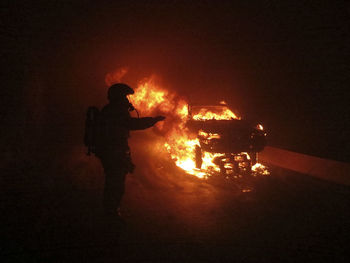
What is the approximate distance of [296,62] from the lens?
49.3 ft

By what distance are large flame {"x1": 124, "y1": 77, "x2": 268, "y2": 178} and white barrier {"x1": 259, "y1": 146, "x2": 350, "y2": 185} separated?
111 cm

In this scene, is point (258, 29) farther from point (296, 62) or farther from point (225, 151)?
point (225, 151)

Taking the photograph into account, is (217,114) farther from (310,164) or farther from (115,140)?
(115,140)

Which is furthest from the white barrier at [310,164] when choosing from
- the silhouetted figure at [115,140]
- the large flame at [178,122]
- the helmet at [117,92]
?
the helmet at [117,92]

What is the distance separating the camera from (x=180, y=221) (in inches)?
172

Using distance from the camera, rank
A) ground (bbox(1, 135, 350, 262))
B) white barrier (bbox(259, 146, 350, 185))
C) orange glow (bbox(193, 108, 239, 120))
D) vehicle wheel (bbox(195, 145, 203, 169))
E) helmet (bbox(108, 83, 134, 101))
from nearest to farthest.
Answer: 1. ground (bbox(1, 135, 350, 262))
2. helmet (bbox(108, 83, 134, 101))
3. white barrier (bbox(259, 146, 350, 185))
4. vehicle wheel (bbox(195, 145, 203, 169))
5. orange glow (bbox(193, 108, 239, 120))

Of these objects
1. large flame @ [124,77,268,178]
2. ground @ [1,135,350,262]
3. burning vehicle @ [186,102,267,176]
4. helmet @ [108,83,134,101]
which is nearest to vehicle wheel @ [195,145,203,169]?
burning vehicle @ [186,102,267,176]

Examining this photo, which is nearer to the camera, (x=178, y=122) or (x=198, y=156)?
(x=198, y=156)

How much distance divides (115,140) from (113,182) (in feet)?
2.20

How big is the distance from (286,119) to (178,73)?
823 cm

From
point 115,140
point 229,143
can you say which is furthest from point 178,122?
point 115,140

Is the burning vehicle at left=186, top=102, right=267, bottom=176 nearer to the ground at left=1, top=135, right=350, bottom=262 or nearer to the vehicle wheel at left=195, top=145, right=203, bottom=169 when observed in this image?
the vehicle wheel at left=195, top=145, right=203, bottom=169

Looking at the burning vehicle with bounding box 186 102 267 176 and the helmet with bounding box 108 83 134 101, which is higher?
the helmet with bounding box 108 83 134 101

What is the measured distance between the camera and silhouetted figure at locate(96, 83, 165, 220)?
159 inches
